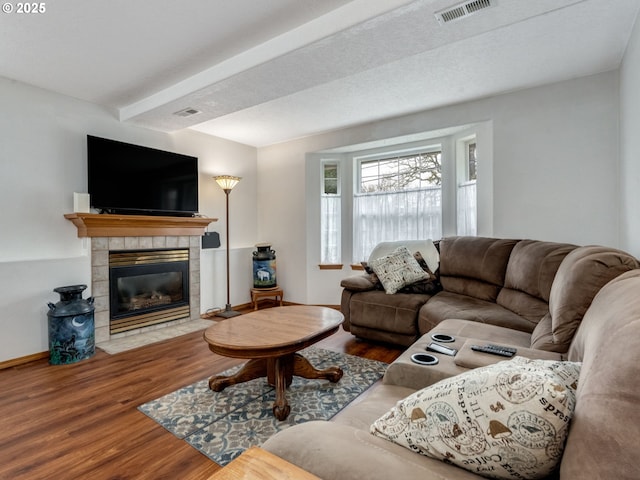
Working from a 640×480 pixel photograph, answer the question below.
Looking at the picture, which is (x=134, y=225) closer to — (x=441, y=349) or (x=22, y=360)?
(x=22, y=360)

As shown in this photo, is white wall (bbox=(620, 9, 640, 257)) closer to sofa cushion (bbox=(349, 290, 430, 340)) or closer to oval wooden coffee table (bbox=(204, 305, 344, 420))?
sofa cushion (bbox=(349, 290, 430, 340))

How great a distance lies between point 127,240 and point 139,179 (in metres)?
0.70

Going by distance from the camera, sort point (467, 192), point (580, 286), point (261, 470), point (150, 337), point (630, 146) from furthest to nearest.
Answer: point (467, 192) → point (150, 337) → point (630, 146) → point (580, 286) → point (261, 470)

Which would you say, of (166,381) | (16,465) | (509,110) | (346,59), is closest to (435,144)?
(509,110)

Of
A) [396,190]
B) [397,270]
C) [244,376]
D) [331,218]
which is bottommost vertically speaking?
[244,376]

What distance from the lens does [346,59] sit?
7.82 ft

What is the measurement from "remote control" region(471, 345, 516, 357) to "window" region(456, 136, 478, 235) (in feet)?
8.28

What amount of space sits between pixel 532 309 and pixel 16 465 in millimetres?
3272

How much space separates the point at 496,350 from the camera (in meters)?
1.49

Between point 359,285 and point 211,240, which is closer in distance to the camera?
point 359,285

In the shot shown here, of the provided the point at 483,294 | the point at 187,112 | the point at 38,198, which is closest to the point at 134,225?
the point at 38,198

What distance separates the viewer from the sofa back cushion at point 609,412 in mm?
507

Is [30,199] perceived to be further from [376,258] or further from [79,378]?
[376,258]

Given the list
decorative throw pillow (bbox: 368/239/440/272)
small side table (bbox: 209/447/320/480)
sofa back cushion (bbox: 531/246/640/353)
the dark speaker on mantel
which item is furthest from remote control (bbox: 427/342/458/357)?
the dark speaker on mantel
